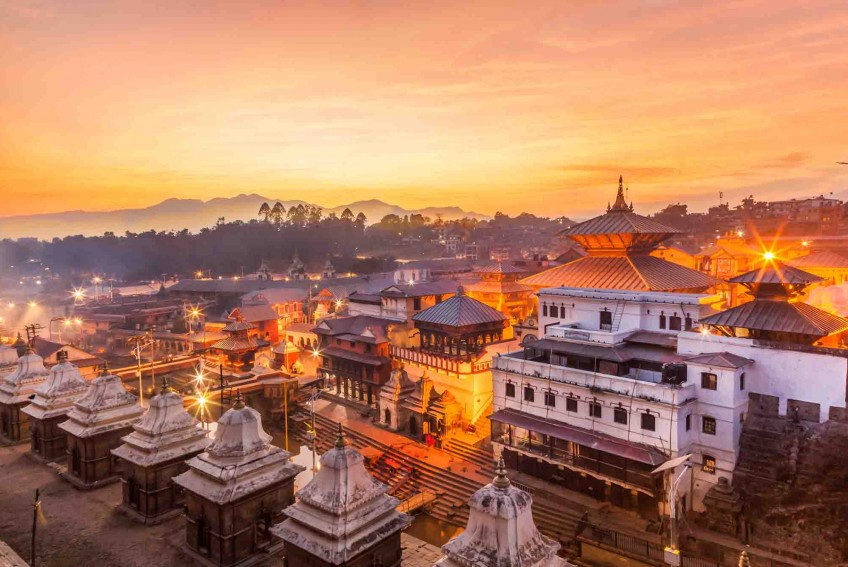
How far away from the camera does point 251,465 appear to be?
17.1m

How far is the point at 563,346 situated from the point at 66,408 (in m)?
28.6

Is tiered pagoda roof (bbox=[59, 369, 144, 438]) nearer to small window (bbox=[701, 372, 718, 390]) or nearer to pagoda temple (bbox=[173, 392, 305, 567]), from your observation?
pagoda temple (bbox=[173, 392, 305, 567])

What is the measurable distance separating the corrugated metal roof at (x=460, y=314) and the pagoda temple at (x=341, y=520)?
25.0m

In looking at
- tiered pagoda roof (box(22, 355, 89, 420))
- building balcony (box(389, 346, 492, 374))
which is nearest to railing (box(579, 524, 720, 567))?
building balcony (box(389, 346, 492, 374))

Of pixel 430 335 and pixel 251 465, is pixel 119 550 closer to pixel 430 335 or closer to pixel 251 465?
pixel 251 465

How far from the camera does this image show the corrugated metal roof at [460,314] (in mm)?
39822

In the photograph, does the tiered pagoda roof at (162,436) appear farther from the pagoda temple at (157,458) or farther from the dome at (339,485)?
the dome at (339,485)

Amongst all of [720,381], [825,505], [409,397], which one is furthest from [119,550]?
[825,505]

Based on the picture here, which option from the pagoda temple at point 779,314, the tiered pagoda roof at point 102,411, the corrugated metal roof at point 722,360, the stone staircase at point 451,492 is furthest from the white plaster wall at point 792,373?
the tiered pagoda roof at point 102,411

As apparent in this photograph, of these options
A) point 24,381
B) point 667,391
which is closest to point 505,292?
point 667,391

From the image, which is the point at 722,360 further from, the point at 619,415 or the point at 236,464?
the point at 236,464

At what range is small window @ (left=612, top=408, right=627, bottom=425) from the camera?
86.9 ft

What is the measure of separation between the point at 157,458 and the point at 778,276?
31220 millimetres

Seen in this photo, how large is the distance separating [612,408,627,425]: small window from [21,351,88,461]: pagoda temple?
28.6m
